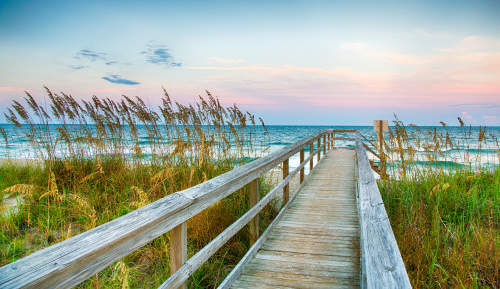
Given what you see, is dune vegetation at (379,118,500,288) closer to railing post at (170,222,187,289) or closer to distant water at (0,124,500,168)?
distant water at (0,124,500,168)

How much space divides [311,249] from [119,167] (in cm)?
433

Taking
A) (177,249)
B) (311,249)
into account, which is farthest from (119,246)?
(311,249)

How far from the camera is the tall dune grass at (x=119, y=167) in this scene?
11.8 feet

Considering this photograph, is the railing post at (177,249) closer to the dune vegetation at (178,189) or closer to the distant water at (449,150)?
the dune vegetation at (178,189)

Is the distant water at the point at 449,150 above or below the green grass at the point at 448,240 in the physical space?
above

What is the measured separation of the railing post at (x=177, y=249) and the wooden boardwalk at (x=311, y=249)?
Answer: 92 centimetres

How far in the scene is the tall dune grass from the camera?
11.8ft

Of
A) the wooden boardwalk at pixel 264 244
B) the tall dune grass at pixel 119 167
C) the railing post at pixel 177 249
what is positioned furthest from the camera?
the tall dune grass at pixel 119 167

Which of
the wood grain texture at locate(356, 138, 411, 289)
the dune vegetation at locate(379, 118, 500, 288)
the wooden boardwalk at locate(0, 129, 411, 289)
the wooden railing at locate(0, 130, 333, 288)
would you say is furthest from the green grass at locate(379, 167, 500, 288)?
the wooden railing at locate(0, 130, 333, 288)

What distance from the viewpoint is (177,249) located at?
1616 millimetres

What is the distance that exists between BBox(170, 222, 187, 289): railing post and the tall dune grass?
1553 millimetres

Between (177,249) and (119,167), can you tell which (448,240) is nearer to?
(177,249)

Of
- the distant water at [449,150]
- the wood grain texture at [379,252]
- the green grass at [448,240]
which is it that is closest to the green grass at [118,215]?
the distant water at [449,150]

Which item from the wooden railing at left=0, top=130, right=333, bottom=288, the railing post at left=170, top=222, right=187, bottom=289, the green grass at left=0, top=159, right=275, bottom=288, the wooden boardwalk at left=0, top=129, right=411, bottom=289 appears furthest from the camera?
the green grass at left=0, top=159, right=275, bottom=288
